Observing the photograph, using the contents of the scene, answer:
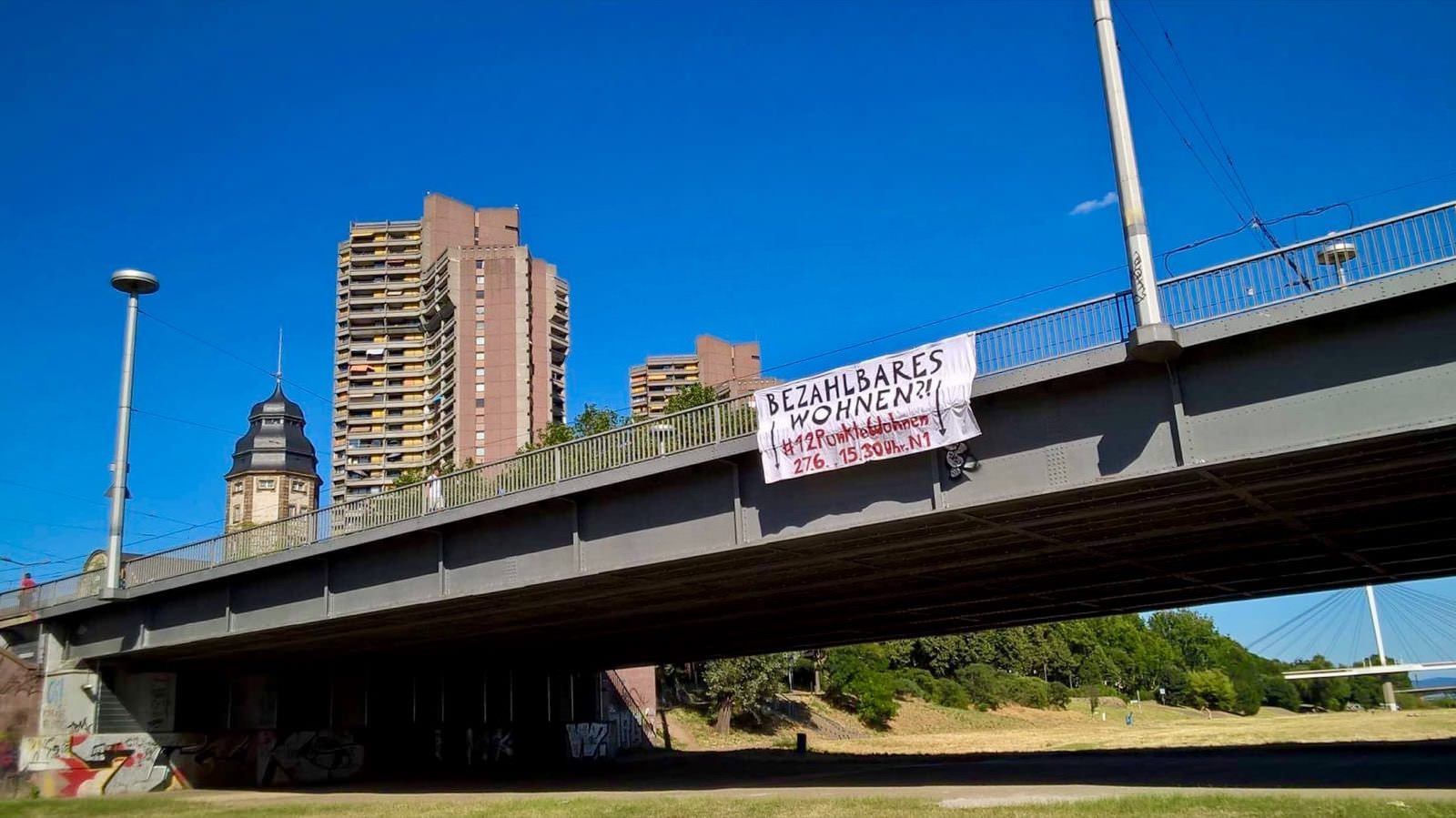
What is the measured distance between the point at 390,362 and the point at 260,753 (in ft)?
402

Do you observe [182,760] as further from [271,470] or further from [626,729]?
[271,470]

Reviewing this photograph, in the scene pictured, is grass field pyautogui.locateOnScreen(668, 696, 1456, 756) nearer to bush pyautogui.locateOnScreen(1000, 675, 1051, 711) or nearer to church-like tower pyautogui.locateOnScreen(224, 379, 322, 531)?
bush pyautogui.locateOnScreen(1000, 675, 1051, 711)

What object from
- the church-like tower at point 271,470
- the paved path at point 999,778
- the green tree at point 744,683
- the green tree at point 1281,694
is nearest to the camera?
the paved path at point 999,778

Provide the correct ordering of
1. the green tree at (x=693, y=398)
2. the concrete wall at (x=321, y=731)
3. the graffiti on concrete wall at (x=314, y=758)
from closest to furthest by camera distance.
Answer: the concrete wall at (x=321, y=731) → the graffiti on concrete wall at (x=314, y=758) → the green tree at (x=693, y=398)

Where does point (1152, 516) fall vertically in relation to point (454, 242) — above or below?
below

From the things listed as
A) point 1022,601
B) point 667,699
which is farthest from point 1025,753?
point 667,699

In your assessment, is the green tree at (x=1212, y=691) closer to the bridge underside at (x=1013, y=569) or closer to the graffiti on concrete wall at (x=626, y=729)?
the graffiti on concrete wall at (x=626, y=729)

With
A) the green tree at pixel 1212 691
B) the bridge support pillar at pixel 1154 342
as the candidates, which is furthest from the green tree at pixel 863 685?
the bridge support pillar at pixel 1154 342

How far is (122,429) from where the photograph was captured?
34312 millimetres

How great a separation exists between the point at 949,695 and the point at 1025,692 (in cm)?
868

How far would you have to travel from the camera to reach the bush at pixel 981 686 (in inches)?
3506

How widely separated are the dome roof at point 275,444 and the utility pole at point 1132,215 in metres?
156

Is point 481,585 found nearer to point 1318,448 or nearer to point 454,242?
point 1318,448

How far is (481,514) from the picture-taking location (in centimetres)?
2653
